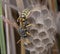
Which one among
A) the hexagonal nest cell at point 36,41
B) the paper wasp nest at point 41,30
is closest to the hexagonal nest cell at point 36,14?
the paper wasp nest at point 41,30

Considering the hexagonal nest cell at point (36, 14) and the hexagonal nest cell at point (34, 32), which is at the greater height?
the hexagonal nest cell at point (36, 14)

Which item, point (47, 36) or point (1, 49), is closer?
point (47, 36)

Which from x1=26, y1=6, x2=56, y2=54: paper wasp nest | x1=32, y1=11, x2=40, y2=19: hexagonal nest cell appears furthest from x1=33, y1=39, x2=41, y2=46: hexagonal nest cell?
x1=32, y1=11, x2=40, y2=19: hexagonal nest cell

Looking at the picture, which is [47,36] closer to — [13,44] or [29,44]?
[29,44]

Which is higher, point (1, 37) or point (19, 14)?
point (19, 14)

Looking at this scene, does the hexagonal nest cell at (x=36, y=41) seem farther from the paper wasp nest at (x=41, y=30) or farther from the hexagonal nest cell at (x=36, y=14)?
the hexagonal nest cell at (x=36, y=14)

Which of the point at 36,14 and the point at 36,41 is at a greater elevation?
the point at 36,14

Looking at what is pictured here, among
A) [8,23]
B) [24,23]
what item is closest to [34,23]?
[24,23]

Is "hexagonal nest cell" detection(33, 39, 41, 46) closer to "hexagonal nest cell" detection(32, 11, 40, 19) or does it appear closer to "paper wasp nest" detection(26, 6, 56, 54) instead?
"paper wasp nest" detection(26, 6, 56, 54)
